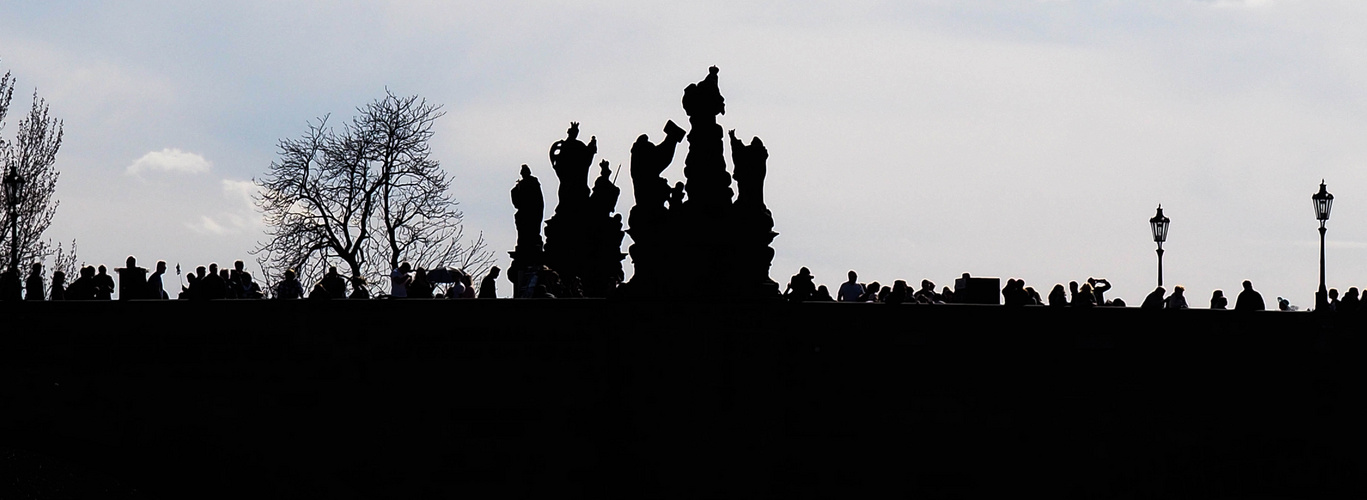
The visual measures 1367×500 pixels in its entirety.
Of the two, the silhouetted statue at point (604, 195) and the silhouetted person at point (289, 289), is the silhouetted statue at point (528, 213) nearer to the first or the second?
the silhouetted statue at point (604, 195)

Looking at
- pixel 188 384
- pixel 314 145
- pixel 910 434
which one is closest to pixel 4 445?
pixel 188 384

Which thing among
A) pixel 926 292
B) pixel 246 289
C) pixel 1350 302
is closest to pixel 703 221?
pixel 926 292

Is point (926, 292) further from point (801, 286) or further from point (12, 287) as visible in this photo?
point (12, 287)

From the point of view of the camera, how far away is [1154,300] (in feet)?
83.4

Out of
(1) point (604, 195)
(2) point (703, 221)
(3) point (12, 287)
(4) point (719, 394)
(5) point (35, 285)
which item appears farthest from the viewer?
(1) point (604, 195)

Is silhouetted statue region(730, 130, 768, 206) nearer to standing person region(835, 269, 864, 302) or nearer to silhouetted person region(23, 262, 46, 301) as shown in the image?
standing person region(835, 269, 864, 302)

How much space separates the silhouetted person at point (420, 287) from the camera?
1028 inches

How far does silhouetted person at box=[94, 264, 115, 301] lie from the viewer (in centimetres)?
2700

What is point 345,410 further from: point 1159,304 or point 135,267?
point 1159,304

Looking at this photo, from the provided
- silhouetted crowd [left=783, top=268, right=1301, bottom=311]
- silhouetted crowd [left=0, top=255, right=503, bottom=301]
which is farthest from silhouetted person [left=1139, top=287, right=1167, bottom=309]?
silhouetted crowd [left=0, top=255, right=503, bottom=301]

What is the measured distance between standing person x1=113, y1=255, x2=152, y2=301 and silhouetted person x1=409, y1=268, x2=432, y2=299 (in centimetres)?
359

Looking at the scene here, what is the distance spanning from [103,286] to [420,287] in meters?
4.73

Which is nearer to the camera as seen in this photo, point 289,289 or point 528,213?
point 289,289

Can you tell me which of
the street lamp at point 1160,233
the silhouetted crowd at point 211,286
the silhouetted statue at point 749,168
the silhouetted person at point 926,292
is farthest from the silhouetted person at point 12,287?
the street lamp at point 1160,233
